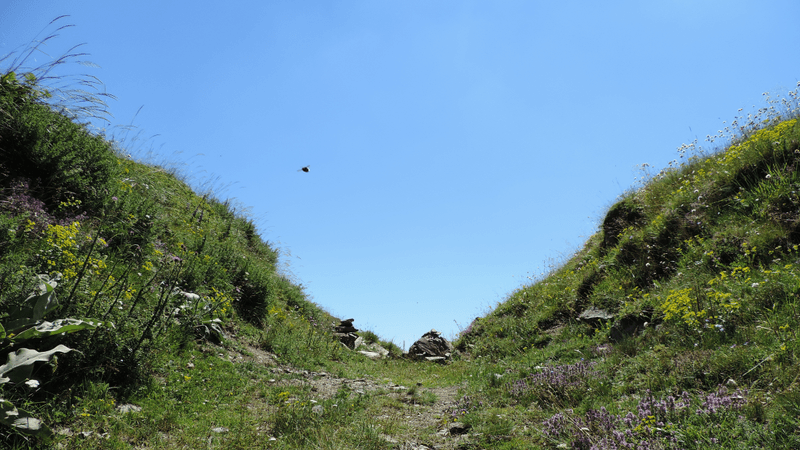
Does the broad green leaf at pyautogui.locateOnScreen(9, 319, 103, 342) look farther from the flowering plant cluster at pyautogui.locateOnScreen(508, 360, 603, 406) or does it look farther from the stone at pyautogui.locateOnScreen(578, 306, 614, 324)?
the stone at pyautogui.locateOnScreen(578, 306, 614, 324)

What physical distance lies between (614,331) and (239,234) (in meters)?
11.9

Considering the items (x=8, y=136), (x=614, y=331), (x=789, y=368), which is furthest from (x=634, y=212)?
(x=8, y=136)

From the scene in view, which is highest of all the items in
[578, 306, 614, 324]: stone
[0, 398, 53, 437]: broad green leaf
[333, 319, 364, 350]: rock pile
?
[333, 319, 364, 350]: rock pile

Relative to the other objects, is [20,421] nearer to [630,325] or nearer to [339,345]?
[339,345]

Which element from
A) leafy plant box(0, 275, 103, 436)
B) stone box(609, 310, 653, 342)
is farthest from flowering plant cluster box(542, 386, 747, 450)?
leafy plant box(0, 275, 103, 436)

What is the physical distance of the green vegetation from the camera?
12.8ft

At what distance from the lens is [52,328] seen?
3.85 meters

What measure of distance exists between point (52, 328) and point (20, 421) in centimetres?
93

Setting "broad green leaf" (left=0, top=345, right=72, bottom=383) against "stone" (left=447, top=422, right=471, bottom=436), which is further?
"stone" (left=447, top=422, right=471, bottom=436)

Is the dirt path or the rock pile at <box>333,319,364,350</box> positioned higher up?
the rock pile at <box>333,319,364,350</box>

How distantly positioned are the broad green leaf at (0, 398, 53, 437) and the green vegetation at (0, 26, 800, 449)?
18 mm

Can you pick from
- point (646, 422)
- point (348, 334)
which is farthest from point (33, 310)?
point (348, 334)

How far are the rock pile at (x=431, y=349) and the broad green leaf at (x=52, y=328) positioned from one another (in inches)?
428

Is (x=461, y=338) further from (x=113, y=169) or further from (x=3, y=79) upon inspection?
(x=3, y=79)
